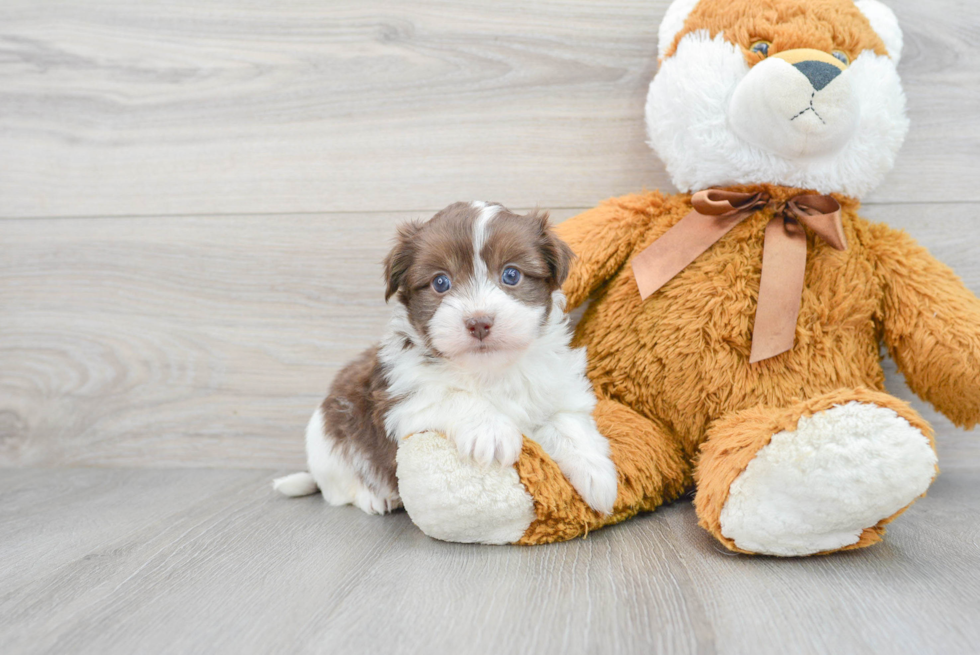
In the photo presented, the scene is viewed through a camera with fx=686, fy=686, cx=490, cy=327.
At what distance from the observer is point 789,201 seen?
5.11 ft

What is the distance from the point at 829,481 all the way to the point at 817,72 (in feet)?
2.71

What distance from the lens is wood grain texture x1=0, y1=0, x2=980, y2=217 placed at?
6.06ft

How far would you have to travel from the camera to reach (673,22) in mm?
1661

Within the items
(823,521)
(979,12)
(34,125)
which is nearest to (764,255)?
(823,521)

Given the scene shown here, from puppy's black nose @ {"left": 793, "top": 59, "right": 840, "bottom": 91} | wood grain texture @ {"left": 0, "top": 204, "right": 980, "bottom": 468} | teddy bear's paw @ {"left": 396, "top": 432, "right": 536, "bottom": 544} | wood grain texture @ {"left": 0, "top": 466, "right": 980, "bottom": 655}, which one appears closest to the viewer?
wood grain texture @ {"left": 0, "top": 466, "right": 980, "bottom": 655}

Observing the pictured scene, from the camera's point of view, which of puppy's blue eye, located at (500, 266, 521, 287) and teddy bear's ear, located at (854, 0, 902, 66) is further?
teddy bear's ear, located at (854, 0, 902, 66)

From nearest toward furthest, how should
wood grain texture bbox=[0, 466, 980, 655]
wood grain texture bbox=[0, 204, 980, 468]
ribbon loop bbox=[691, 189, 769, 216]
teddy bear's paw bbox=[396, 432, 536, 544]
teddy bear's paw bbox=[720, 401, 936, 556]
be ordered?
wood grain texture bbox=[0, 466, 980, 655]
teddy bear's paw bbox=[720, 401, 936, 556]
teddy bear's paw bbox=[396, 432, 536, 544]
ribbon loop bbox=[691, 189, 769, 216]
wood grain texture bbox=[0, 204, 980, 468]

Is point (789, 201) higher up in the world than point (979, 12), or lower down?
lower down

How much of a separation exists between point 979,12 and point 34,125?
2694 millimetres

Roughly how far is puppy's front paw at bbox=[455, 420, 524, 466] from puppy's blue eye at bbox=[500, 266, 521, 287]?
0.29m

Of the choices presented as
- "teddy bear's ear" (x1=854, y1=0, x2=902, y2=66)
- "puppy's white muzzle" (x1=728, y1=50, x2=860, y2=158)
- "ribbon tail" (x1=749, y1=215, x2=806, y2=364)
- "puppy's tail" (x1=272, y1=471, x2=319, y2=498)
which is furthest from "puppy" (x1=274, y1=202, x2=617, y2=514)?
"teddy bear's ear" (x1=854, y1=0, x2=902, y2=66)

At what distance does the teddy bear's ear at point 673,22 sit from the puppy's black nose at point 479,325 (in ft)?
2.91

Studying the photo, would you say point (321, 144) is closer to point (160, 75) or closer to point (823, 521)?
point (160, 75)

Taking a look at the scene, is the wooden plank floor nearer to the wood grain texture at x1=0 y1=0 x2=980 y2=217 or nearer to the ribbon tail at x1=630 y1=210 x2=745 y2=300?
the wood grain texture at x1=0 y1=0 x2=980 y2=217
